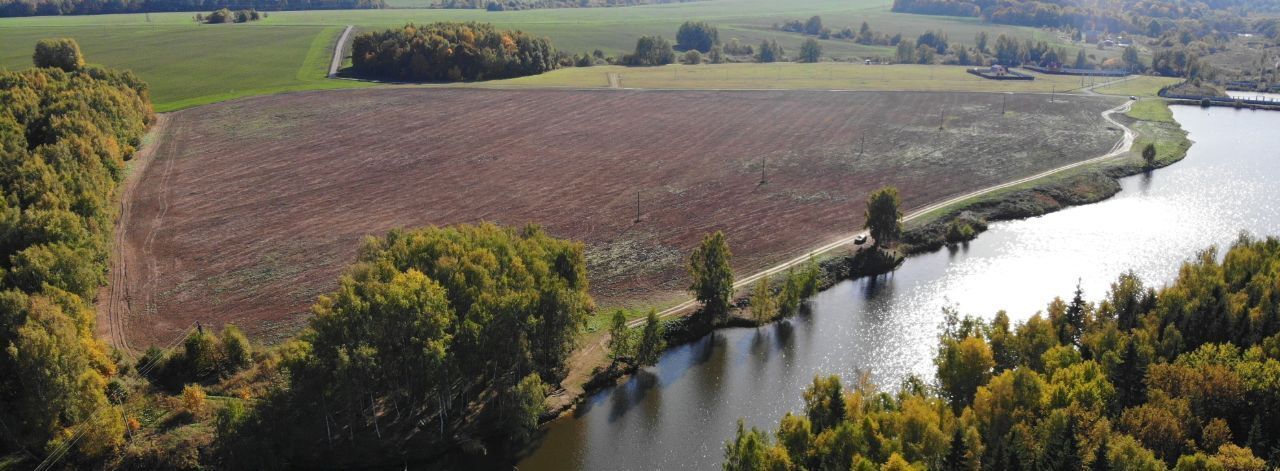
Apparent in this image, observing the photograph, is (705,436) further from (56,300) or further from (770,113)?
(770,113)

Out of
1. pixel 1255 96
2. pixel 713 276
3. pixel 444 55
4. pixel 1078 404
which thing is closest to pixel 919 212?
pixel 713 276

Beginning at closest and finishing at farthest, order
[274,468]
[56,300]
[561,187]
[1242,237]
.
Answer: [274,468] < [56,300] < [1242,237] < [561,187]

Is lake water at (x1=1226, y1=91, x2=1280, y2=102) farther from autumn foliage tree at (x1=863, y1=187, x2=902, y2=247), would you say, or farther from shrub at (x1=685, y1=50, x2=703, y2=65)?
autumn foliage tree at (x1=863, y1=187, x2=902, y2=247)

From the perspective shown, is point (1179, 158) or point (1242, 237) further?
point (1179, 158)

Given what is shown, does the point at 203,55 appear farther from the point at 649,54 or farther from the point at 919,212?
the point at 919,212

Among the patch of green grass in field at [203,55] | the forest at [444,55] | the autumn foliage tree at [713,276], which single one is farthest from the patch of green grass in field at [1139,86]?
the patch of green grass in field at [203,55]

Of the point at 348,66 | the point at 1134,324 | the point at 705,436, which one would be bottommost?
the point at 705,436

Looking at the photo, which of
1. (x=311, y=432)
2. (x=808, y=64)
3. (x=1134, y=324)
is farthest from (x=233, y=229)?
(x=808, y=64)
